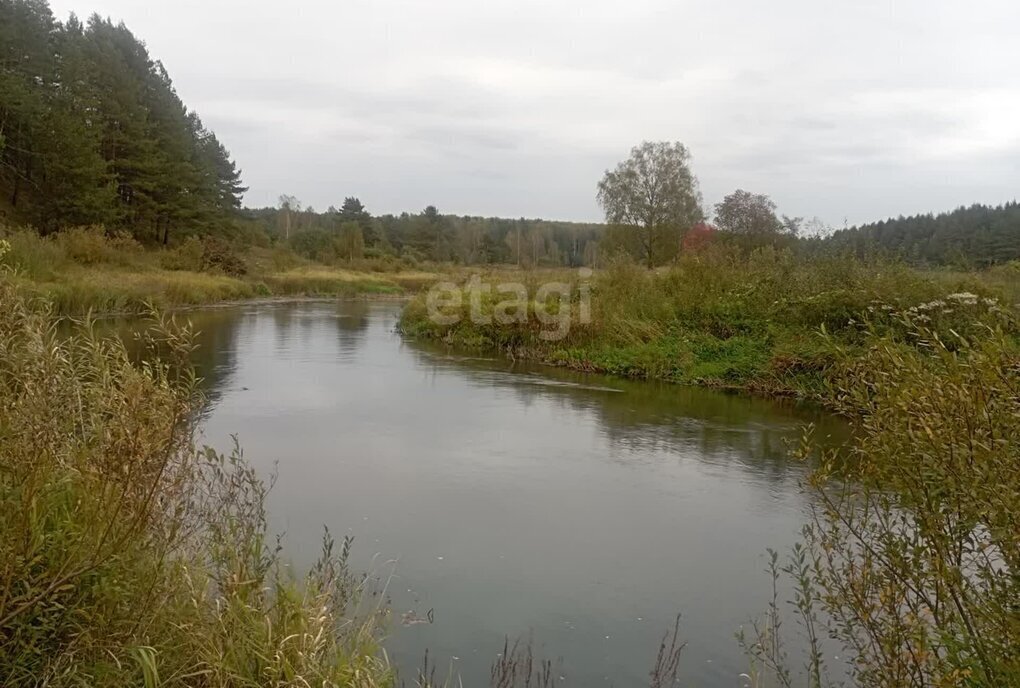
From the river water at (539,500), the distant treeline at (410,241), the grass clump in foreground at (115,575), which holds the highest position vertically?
the distant treeline at (410,241)

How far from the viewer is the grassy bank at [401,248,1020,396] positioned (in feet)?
35.3

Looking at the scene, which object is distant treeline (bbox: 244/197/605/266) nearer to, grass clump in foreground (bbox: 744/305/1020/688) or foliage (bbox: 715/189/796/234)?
foliage (bbox: 715/189/796/234)

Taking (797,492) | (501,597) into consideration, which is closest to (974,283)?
(797,492)

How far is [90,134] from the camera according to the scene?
26250 millimetres

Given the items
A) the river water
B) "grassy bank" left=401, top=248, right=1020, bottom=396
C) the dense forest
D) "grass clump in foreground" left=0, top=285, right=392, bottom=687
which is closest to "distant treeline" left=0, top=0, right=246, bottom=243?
the dense forest

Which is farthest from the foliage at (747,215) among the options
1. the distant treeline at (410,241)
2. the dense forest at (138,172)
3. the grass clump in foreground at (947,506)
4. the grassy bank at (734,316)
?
the grass clump in foreground at (947,506)

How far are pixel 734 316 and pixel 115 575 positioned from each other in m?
11.6

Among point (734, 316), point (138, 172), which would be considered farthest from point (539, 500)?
point (138, 172)

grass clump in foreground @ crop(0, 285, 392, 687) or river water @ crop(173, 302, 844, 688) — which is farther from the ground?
grass clump in foreground @ crop(0, 285, 392, 687)

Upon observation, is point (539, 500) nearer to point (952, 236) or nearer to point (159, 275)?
point (159, 275)

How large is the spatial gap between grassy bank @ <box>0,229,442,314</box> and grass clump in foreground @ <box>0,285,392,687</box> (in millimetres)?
907

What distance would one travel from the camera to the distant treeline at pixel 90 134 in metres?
25.8

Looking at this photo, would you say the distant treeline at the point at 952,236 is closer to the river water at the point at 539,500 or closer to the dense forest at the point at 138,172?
the dense forest at the point at 138,172

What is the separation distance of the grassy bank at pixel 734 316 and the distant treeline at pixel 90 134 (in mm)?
17897
